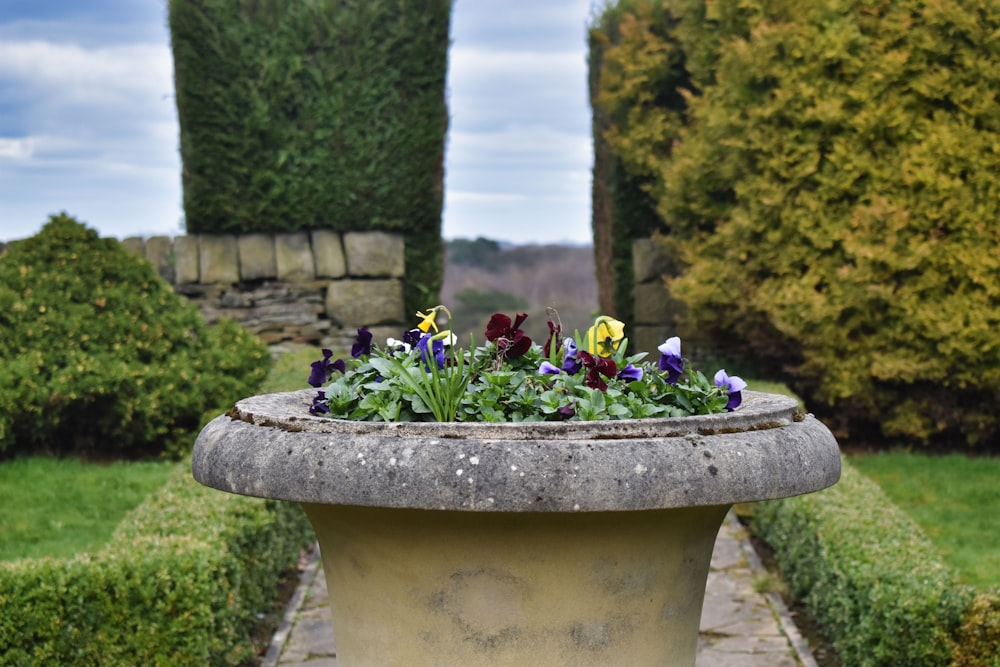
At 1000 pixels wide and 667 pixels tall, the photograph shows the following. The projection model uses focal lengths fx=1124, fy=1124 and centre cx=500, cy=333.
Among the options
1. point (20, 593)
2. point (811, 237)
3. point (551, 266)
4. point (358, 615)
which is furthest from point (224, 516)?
point (551, 266)

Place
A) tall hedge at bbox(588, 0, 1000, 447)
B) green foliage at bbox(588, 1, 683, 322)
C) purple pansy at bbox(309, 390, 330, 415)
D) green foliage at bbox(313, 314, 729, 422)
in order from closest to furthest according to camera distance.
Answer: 1. green foliage at bbox(313, 314, 729, 422)
2. purple pansy at bbox(309, 390, 330, 415)
3. tall hedge at bbox(588, 0, 1000, 447)
4. green foliage at bbox(588, 1, 683, 322)

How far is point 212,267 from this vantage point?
11.1 metres

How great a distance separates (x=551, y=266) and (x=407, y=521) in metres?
17.0

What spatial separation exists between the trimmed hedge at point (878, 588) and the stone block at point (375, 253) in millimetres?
6034

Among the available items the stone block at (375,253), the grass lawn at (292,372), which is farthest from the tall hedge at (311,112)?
the grass lawn at (292,372)

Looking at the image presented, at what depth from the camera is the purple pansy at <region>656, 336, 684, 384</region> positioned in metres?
2.83

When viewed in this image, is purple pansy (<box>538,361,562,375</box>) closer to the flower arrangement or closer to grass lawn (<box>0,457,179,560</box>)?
the flower arrangement

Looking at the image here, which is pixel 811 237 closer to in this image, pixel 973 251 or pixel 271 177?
pixel 973 251

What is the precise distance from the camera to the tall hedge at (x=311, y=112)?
10.9 m

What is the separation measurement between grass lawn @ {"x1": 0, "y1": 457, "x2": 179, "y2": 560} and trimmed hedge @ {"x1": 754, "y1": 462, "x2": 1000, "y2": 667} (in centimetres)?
335

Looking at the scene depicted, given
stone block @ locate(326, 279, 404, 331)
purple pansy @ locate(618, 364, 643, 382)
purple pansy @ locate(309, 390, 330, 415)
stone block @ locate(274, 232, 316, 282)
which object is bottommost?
stone block @ locate(326, 279, 404, 331)

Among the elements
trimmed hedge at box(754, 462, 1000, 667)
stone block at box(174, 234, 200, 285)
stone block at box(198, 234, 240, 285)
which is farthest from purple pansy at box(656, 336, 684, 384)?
stone block at box(174, 234, 200, 285)

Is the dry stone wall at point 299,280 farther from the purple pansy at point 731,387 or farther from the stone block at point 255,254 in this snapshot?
the purple pansy at point 731,387

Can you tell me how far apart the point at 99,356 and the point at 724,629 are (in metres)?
4.63
